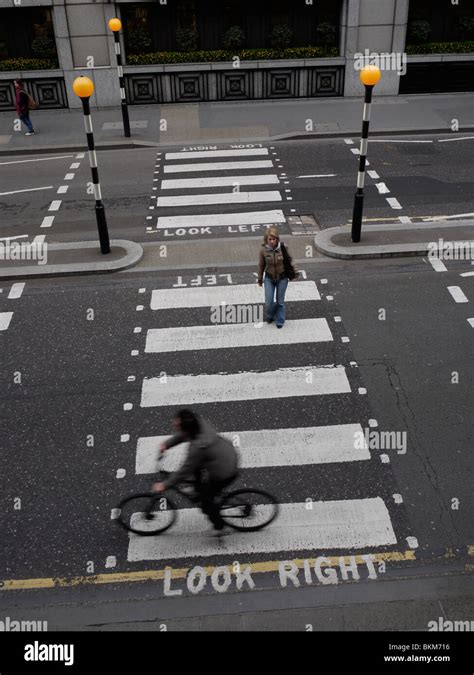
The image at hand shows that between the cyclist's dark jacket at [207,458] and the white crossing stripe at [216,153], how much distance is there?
48.5 feet

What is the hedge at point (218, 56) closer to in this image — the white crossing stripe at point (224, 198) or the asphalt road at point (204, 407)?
the white crossing stripe at point (224, 198)

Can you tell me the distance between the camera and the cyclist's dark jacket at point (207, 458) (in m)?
6.82

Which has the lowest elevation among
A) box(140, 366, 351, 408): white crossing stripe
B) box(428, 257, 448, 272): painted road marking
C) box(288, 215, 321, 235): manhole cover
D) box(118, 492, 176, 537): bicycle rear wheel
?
box(118, 492, 176, 537): bicycle rear wheel

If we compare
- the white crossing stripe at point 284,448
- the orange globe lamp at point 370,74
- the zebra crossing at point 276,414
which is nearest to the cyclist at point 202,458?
the zebra crossing at point 276,414

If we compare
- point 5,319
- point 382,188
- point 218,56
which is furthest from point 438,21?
point 5,319

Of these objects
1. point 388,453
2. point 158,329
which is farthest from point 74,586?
point 158,329

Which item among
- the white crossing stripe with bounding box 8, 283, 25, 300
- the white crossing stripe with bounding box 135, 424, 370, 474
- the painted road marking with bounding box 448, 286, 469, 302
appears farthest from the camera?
the white crossing stripe with bounding box 8, 283, 25, 300

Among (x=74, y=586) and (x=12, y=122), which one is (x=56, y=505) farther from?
(x=12, y=122)

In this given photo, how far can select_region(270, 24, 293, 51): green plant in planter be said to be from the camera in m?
24.8

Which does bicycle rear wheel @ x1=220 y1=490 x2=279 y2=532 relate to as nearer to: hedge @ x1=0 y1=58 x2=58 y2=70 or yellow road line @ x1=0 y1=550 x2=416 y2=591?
yellow road line @ x1=0 y1=550 x2=416 y2=591

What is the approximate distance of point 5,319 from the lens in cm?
1194

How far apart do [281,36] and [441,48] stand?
6.12 meters

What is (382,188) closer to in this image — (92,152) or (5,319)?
(92,152)

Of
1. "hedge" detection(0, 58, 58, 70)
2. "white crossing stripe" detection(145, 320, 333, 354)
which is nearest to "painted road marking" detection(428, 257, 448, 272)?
"white crossing stripe" detection(145, 320, 333, 354)
